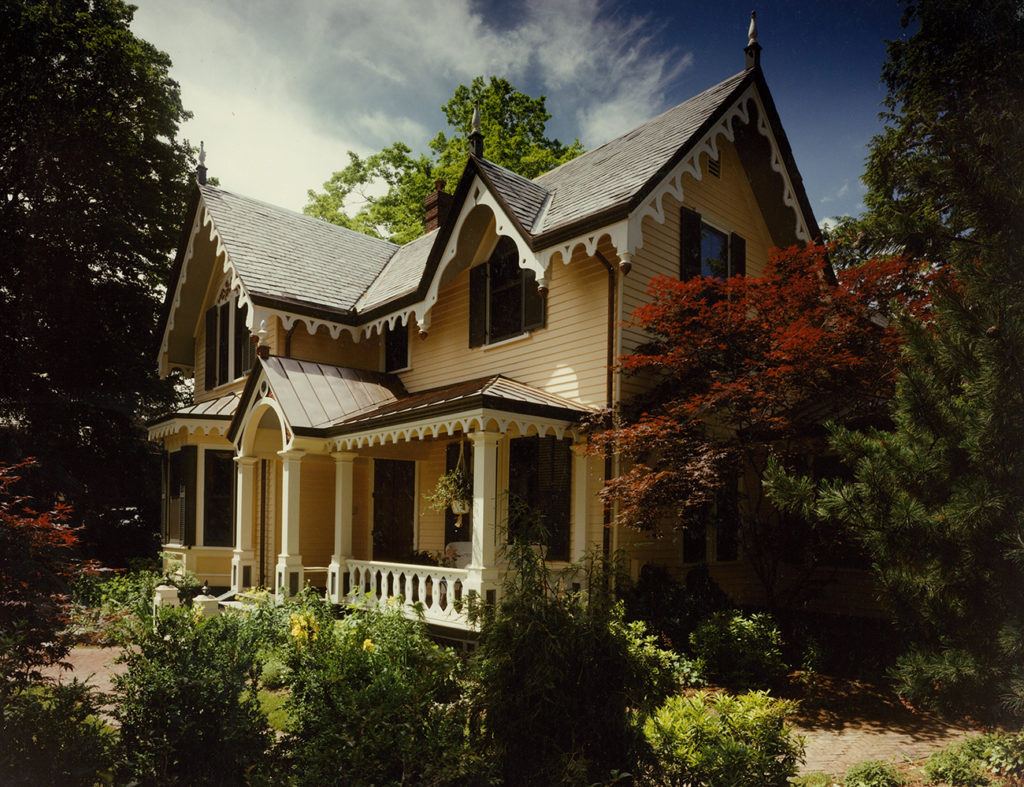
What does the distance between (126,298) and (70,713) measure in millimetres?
19868

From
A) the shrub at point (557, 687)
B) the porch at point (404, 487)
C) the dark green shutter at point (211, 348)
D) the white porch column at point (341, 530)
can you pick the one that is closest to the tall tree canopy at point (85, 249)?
the dark green shutter at point (211, 348)

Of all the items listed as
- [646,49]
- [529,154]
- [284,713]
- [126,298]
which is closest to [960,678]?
[284,713]

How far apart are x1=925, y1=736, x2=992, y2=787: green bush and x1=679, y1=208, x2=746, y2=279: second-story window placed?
8.34 m

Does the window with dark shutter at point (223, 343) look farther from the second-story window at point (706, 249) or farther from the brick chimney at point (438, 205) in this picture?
the second-story window at point (706, 249)

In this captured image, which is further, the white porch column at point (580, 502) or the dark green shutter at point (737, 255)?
the dark green shutter at point (737, 255)

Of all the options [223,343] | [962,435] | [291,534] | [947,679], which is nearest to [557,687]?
[947,679]

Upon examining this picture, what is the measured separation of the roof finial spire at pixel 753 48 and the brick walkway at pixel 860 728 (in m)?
10.3

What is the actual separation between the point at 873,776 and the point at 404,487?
10.7 meters

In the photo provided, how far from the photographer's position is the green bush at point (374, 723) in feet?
16.1

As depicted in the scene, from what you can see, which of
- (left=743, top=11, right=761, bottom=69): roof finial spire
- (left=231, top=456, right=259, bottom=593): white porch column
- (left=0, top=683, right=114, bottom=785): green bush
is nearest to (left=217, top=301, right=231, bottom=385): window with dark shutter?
(left=231, top=456, right=259, bottom=593): white porch column

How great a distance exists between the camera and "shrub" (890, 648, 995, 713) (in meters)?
5.45

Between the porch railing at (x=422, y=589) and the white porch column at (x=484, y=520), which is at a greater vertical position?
the white porch column at (x=484, y=520)

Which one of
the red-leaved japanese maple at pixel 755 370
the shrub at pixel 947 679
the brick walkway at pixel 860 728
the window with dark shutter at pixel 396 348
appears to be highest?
the window with dark shutter at pixel 396 348

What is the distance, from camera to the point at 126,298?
73.6 ft
